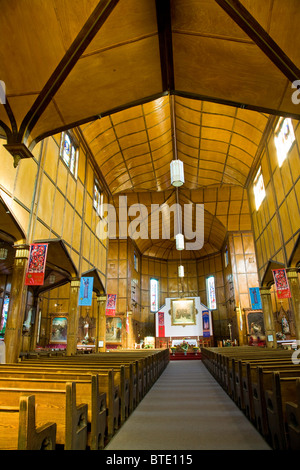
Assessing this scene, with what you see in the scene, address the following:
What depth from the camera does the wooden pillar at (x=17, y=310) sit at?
7.33 meters

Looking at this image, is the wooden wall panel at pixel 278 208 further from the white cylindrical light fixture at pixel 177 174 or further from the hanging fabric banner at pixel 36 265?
the hanging fabric banner at pixel 36 265

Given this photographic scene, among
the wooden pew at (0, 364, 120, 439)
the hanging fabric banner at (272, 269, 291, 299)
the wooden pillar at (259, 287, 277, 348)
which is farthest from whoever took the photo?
the wooden pillar at (259, 287, 277, 348)

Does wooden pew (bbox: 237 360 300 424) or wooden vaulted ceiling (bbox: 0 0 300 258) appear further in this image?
wooden vaulted ceiling (bbox: 0 0 300 258)

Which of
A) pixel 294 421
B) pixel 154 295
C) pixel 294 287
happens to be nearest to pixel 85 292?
pixel 294 287

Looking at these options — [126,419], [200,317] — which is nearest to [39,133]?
[126,419]

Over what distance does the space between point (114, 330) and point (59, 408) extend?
20.3m

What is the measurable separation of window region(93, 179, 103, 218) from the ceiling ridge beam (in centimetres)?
807

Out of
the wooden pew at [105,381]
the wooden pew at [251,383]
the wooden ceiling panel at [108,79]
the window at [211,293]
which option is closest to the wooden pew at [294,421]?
the wooden pew at [251,383]

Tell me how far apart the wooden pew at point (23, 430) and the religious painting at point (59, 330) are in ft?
62.3

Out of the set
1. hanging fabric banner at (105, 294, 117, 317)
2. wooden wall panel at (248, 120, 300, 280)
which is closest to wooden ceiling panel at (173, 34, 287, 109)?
wooden wall panel at (248, 120, 300, 280)

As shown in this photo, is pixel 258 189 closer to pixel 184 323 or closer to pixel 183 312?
pixel 183 312

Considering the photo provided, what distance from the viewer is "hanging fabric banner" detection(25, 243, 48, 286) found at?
314 inches

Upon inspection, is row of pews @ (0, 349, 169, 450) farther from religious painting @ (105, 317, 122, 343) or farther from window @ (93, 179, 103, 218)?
religious painting @ (105, 317, 122, 343)
